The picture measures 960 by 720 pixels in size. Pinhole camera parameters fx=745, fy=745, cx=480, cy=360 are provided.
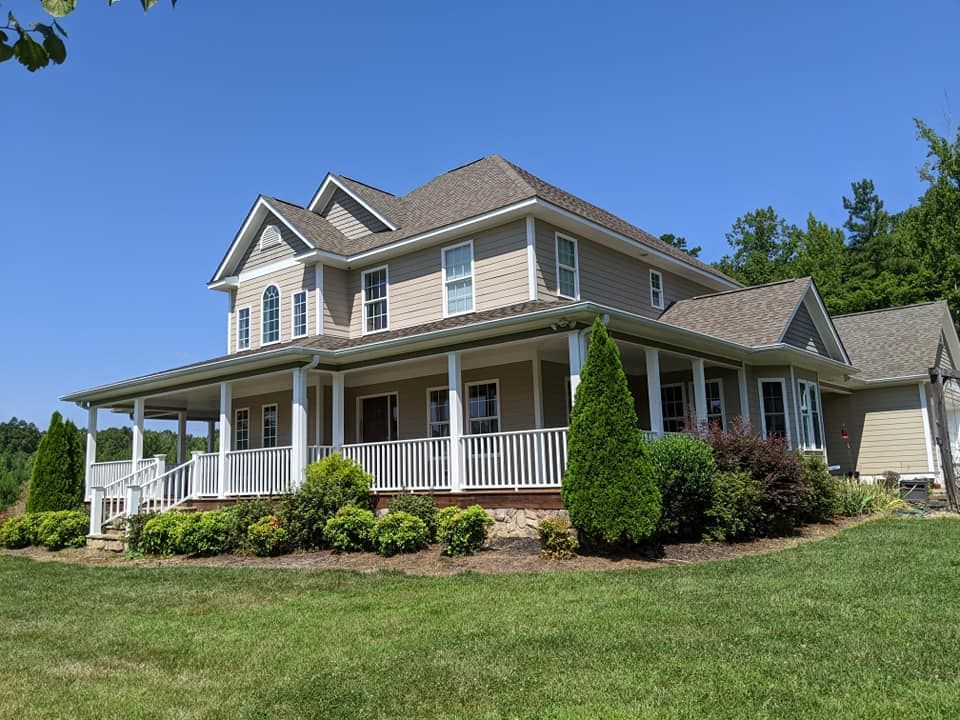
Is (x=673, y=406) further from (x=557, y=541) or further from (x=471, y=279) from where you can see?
(x=557, y=541)

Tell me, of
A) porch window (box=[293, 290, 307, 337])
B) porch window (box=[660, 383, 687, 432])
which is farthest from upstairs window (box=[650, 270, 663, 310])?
porch window (box=[293, 290, 307, 337])

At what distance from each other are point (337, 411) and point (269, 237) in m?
6.42

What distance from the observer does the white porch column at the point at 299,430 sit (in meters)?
15.0

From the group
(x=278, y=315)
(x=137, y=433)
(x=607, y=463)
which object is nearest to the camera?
(x=607, y=463)

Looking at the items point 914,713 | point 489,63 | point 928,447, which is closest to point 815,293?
point 928,447

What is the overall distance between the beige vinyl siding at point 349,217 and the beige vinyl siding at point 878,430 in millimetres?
14032

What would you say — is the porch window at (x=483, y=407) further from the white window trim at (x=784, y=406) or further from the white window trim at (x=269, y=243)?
the white window trim at (x=269, y=243)

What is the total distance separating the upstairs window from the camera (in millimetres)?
18938

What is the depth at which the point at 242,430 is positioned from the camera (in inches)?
846

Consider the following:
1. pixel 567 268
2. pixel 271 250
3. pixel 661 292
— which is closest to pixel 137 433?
pixel 271 250

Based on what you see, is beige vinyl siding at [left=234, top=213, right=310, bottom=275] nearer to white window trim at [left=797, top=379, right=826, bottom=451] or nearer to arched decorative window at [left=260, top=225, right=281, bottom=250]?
arched decorative window at [left=260, top=225, right=281, bottom=250]

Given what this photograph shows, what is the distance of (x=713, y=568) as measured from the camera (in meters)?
9.50

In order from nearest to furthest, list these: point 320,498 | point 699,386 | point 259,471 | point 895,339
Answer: point 320,498, point 699,386, point 259,471, point 895,339

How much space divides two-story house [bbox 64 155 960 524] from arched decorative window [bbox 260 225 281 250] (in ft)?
0.18
